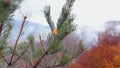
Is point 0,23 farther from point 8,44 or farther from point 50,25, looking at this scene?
point 50,25

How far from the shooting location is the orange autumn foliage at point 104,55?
1655 cm

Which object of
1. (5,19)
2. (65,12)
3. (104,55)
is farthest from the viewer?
(104,55)

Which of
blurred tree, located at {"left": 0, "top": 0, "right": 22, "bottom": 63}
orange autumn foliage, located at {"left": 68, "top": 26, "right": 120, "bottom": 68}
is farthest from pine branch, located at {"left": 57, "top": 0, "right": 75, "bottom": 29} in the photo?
orange autumn foliage, located at {"left": 68, "top": 26, "right": 120, "bottom": 68}

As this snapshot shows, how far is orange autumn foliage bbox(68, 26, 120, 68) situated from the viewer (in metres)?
16.5

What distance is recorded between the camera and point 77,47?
2.38m

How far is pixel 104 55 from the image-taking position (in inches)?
691

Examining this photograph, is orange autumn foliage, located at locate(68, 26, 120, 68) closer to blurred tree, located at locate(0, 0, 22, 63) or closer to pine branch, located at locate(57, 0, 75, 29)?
pine branch, located at locate(57, 0, 75, 29)

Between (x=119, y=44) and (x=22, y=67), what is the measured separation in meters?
15.5

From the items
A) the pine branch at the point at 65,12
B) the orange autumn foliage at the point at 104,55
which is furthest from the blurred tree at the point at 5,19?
the orange autumn foliage at the point at 104,55

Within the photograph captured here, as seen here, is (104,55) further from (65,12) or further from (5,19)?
(5,19)

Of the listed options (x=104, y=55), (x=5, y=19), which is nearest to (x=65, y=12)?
(x=5, y=19)

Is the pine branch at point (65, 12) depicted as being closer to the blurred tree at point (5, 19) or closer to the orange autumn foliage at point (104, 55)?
the blurred tree at point (5, 19)

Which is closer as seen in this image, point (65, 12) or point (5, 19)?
point (5, 19)

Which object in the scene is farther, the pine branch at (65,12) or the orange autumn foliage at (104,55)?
the orange autumn foliage at (104,55)
